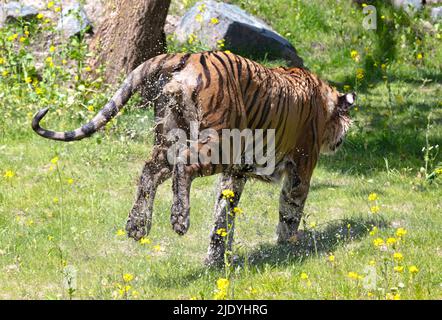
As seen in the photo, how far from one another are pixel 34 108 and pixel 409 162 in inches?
179

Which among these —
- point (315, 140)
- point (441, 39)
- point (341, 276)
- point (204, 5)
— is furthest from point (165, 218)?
point (441, 39)

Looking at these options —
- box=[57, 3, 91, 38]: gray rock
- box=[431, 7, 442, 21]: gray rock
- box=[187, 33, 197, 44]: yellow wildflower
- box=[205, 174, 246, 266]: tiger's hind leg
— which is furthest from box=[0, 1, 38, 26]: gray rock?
box=[431, 7, 442, 21]: gray rock

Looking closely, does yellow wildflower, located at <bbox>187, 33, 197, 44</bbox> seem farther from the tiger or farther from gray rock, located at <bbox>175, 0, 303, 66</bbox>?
the tiger

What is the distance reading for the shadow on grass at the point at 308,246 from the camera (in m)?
6.95

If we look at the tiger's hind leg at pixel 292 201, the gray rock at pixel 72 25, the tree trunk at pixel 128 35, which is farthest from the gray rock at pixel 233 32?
the tiger's hind leg at pixel 292 201

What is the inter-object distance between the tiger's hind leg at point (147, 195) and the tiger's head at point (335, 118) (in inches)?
70.6

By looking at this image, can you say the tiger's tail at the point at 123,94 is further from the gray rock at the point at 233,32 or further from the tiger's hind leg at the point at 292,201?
the gray rock at the point at 233,32

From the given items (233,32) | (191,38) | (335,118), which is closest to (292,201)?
(335,118)

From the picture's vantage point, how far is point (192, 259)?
720cm

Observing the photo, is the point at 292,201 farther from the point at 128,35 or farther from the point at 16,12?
the point at 16,12

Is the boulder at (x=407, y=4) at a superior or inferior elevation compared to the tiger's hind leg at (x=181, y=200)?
inferior

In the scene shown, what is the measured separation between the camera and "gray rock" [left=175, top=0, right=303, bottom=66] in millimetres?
13352

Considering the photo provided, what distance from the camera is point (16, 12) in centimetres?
1271

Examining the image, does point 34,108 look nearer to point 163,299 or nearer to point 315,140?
point 315,140
